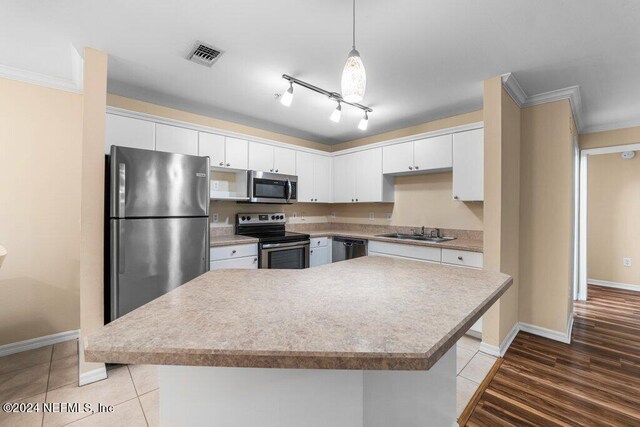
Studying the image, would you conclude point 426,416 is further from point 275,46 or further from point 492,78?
point 492,78

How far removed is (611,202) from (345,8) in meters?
5.46

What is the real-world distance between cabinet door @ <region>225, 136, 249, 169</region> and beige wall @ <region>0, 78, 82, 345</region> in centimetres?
141

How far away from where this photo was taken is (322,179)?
4.52 m

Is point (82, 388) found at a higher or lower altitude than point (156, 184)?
lower

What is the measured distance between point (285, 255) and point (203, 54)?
2226mm

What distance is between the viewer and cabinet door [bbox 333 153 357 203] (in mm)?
4340

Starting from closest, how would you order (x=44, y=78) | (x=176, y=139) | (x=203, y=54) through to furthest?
(x=203, y=54) → (x=44, y=78) → (x=176, y=139)

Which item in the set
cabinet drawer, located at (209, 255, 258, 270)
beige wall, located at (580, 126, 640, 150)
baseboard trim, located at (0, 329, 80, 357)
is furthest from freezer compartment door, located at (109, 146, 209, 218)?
beige wall, located at (580, 126, 640, 150)

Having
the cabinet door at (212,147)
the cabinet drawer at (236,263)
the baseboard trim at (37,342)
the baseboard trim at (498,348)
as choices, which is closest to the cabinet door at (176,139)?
the cabinet door at (212,147)

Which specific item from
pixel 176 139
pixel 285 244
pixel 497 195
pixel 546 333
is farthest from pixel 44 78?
pixel 546 333

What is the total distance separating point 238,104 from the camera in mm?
3219

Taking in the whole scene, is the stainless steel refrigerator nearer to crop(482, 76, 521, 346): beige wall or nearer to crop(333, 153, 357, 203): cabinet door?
crop(333, 153, 357, 203): cabinet door

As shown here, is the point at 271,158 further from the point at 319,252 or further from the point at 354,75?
the point at 354,75

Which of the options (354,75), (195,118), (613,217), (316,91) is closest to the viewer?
(354,75)
